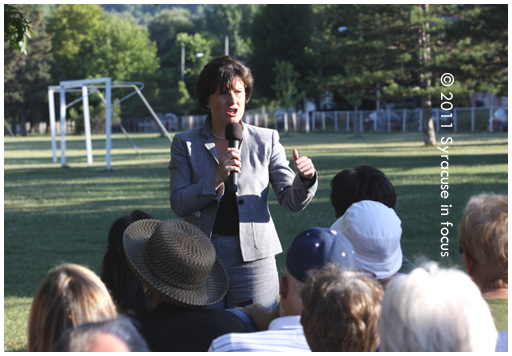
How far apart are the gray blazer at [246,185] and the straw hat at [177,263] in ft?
1.87

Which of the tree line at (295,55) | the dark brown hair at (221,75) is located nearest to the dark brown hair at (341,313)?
the dark brown hair at (221,75)

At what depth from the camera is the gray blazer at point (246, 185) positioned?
3498mm

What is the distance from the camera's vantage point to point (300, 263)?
8.10 feet

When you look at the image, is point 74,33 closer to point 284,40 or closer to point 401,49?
point 284,40

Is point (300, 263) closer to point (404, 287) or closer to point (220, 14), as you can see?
point (404, 287)

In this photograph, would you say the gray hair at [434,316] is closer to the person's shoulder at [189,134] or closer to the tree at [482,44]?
the person's shoulder at [189,134]

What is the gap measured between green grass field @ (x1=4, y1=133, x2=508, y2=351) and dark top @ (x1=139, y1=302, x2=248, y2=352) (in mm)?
3259

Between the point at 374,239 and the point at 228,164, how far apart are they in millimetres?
794

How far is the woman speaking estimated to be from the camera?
349cm

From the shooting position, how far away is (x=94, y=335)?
1.75m

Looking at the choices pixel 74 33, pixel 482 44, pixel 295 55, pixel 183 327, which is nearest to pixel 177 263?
pixel 183 327

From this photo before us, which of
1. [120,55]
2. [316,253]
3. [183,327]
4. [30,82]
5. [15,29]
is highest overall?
[120,55]

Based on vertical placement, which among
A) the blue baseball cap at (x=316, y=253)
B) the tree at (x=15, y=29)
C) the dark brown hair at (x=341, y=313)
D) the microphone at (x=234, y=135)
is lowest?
the dark brown hair at (x=341, y=313)

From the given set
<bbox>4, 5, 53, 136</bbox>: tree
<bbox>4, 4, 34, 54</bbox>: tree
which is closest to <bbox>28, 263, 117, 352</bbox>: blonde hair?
<bbox>4, 4, 34, 54</bbox>: tree
